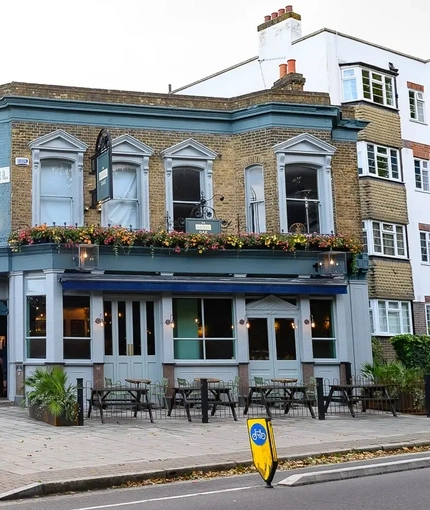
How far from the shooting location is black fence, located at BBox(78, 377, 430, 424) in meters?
17.5

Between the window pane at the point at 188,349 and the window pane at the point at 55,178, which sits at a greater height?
the window pane at the point at 55,178

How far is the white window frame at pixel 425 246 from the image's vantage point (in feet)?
105

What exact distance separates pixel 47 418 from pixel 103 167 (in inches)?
259

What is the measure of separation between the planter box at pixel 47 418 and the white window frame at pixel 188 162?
21.6ft

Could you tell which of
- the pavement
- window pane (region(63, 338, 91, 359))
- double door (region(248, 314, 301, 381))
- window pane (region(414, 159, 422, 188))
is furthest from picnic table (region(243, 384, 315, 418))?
window pane (region(414, 159, 422, 188))

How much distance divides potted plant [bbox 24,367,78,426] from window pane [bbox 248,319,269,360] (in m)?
6.02

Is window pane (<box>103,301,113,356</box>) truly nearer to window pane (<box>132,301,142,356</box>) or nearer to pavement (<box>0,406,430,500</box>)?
window pane (<box>132,301,142,356</box>)

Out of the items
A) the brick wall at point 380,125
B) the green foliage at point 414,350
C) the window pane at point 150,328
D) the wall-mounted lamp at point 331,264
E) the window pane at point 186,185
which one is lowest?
the green foliage at point 414,350

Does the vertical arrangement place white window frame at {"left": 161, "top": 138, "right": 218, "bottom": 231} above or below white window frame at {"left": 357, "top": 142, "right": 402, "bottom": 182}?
below

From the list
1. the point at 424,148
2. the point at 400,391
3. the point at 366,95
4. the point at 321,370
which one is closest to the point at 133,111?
the point at 321,370

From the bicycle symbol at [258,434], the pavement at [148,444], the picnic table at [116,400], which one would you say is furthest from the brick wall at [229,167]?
the bicycle symbol at [258,434]

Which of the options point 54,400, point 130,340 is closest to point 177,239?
point 130,340

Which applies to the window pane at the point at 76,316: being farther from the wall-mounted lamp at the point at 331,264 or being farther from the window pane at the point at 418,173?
the window pane at the point at 418,173

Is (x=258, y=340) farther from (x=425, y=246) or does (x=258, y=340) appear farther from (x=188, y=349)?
(x=425, y=246)
